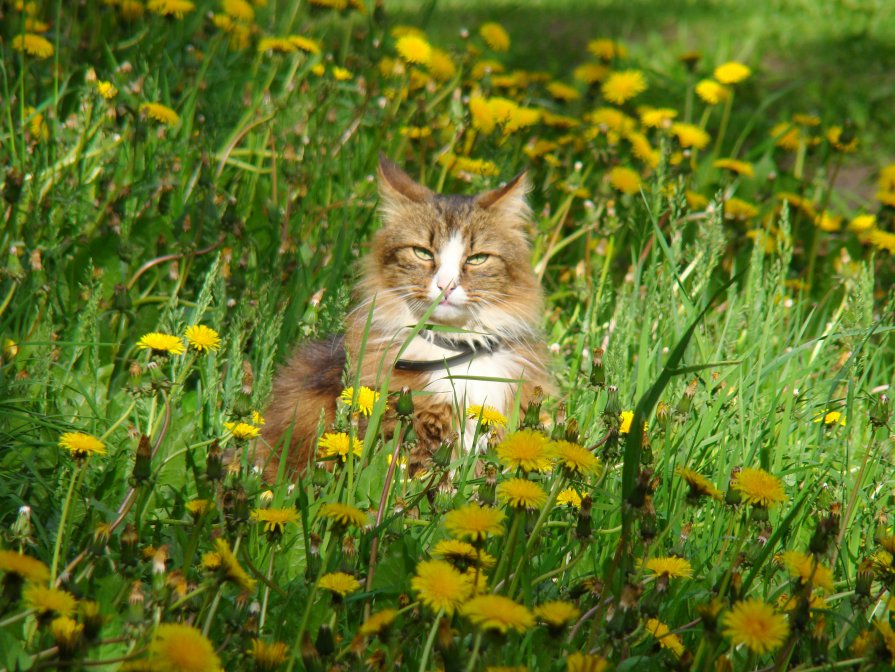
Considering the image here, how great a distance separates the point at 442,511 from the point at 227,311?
1.39 metres

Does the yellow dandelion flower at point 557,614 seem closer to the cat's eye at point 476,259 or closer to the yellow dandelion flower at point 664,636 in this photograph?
the yellow dandelion flower at point 664,636

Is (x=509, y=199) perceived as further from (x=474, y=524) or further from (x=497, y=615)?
(x=497, y=615)

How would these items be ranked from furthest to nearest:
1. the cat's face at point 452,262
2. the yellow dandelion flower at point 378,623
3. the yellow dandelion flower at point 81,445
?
the cat's face at point 452,262, the yellow dandelion flower at point 81,445, the yellow dandelion flower at point 378,623

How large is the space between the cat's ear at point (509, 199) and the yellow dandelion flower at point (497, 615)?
208cm

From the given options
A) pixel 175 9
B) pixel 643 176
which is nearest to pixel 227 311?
pixel 175 9

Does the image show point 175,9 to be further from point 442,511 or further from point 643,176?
point 442,511

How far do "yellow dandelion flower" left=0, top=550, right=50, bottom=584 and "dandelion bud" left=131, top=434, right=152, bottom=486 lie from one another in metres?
0.29

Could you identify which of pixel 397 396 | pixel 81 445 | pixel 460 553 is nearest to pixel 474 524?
pixel 460 553

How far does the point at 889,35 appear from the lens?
726 cm

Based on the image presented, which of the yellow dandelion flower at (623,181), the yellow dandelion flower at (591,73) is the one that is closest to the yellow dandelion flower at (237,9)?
the yellow dandelion flower at (591,73)

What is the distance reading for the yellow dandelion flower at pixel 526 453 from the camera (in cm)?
170

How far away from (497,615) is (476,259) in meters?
2.04

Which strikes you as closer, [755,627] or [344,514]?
[755,627]

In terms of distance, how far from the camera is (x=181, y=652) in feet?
4.39
